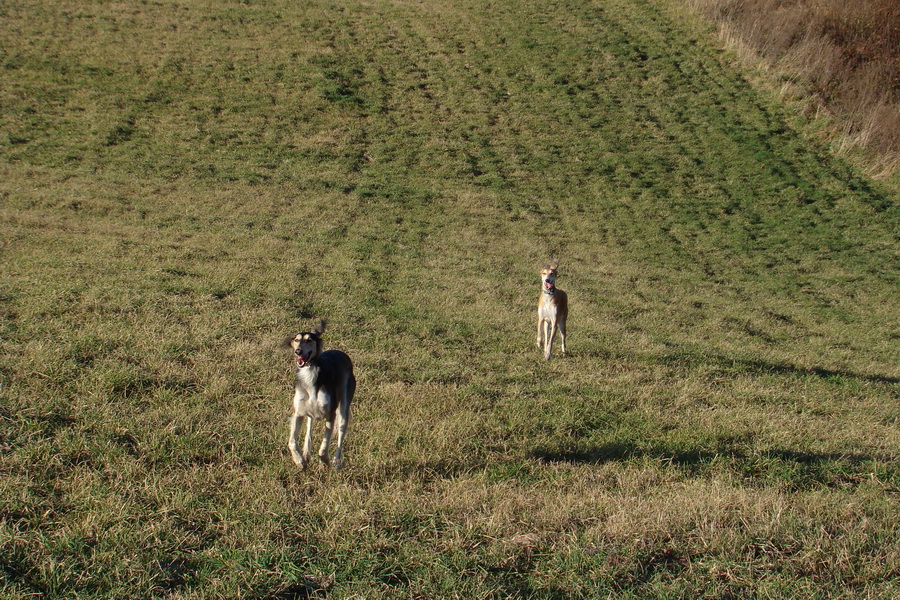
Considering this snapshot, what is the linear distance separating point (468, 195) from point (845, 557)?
17849 millimetres

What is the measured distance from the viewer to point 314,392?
17.3ft

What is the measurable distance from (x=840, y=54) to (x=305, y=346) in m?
30.5

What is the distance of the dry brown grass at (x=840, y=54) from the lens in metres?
25.1

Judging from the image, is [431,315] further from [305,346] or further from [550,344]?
[305,346]

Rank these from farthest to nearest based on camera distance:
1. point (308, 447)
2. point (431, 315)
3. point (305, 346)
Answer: point (431, 315) < point (308, 447) < point (305, 346)

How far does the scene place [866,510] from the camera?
508cm

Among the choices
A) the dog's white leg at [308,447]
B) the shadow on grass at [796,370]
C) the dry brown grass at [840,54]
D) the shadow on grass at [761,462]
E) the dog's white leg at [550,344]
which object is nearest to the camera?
the dog's white leg at [308,447]

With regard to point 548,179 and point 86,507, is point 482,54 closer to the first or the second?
point 548,179

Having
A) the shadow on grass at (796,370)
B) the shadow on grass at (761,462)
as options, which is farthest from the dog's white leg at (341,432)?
the shadow on grass at (796,370)

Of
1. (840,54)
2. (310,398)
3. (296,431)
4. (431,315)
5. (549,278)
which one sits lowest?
(431,315)

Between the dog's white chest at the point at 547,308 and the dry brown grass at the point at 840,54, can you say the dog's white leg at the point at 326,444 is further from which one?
the dry brown grass at the point at 840,54

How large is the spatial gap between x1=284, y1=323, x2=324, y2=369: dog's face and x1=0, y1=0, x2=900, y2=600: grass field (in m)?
0.93

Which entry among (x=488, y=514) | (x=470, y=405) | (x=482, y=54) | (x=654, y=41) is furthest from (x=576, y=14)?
(x=488, y=514)

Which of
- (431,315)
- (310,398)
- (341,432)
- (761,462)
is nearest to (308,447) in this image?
(341,432)
